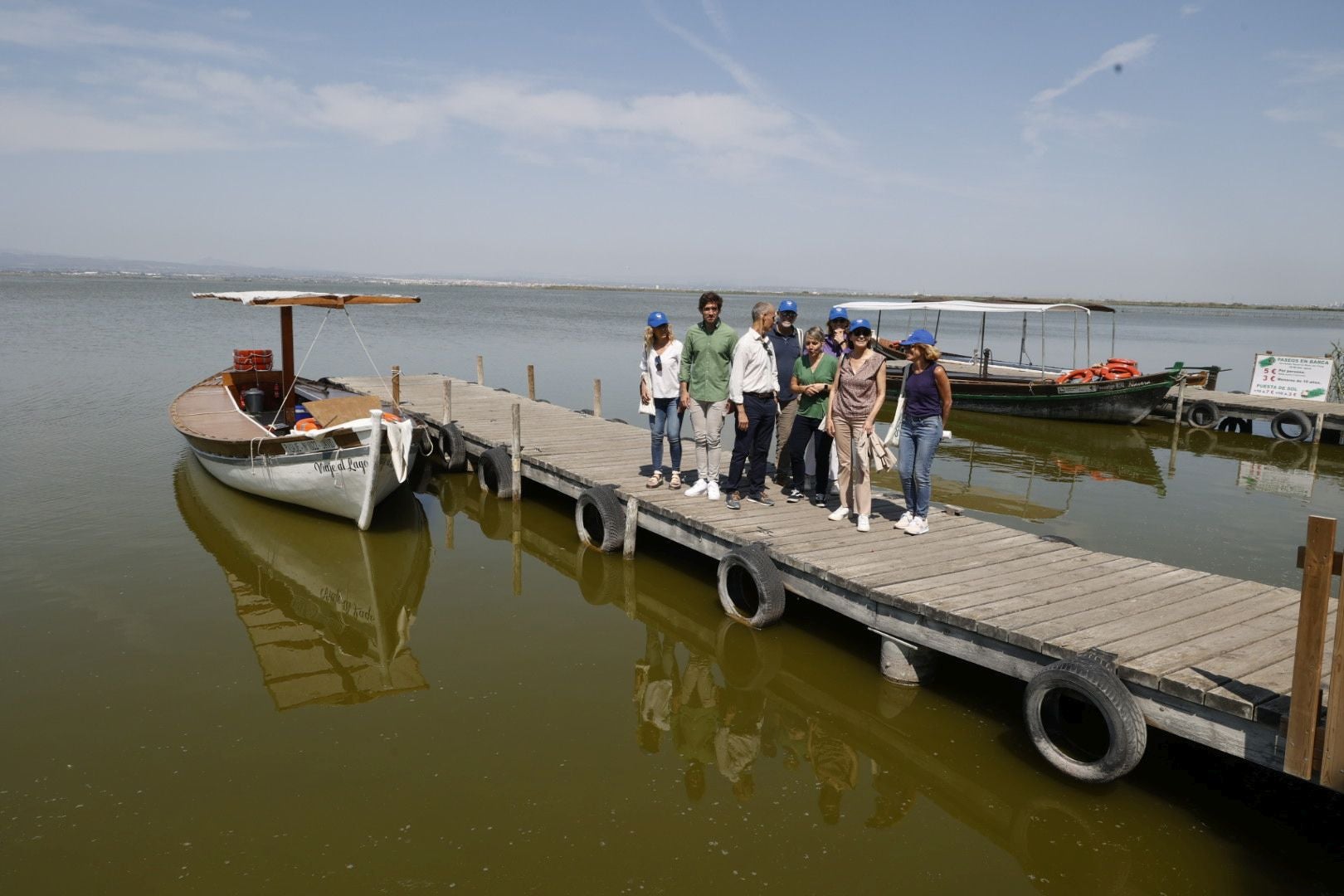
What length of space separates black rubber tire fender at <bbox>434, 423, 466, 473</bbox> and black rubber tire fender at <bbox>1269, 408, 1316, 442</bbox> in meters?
17.1

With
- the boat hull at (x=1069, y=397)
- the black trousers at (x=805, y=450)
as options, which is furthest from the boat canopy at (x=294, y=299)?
the boat hull at (x=1069, y=397)

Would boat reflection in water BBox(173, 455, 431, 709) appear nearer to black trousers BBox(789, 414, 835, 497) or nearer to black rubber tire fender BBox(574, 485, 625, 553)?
black rubber tire fender BBox(574, 485, 625, 553)

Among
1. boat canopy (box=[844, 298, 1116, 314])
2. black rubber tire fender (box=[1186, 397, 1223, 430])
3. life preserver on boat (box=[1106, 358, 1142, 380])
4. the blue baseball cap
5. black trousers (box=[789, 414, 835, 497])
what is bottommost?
black rubber tire fender (box=[1186, 397, 1223, 430])

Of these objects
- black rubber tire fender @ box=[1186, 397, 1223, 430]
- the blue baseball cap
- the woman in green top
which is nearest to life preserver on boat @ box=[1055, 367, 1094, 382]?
black rubber tire fender @ box=[1186, 397, 1223, 430]

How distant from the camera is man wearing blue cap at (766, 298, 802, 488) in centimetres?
782

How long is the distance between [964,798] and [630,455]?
658 cm

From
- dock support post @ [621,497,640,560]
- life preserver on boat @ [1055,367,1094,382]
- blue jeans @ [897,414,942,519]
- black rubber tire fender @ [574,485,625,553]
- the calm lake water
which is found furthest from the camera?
life preserver on boat @ [1055,367,1094,382]

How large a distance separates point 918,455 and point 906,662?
68.1 inches

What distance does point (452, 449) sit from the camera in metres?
12.6

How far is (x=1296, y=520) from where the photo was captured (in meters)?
11.4

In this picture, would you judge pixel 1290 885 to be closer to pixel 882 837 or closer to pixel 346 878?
pixel 882 837

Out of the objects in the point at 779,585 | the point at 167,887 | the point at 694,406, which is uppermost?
the point at 694,406

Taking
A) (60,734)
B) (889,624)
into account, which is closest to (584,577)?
(889,624)

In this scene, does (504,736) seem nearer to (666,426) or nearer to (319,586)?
(319,586)
